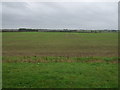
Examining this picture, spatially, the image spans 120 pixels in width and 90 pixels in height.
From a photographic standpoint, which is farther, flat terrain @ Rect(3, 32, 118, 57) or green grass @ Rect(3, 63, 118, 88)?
flat terrain @ Rect(3, 32, 118, 57)

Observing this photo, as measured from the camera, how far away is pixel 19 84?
8.04 m

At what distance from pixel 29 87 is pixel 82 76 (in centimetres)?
294

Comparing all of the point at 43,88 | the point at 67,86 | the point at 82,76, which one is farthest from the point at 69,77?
the point at 43,88

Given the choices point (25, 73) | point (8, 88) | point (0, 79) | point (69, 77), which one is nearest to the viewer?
point (8, 88)

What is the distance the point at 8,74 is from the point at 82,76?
354 centimetres

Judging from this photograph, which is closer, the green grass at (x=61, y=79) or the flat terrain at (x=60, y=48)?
the green grass at (x=61, y=79)

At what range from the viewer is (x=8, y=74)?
32.5 ft

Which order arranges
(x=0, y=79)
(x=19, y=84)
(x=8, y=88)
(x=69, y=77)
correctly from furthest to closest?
(x=69, y=77) → (x=0, y=79) → (x=19, y=84) → (x=8, y=88)

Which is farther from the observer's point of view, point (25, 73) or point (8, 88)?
point (25, 73)

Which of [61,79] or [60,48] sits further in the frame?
[60,48]

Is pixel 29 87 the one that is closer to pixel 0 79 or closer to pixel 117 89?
pixel 0 79

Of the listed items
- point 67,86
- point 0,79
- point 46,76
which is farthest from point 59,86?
point 0,79

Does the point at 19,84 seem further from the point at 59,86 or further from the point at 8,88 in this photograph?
the point at 59,86

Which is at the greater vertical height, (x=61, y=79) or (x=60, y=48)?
(x=60, y=48)
